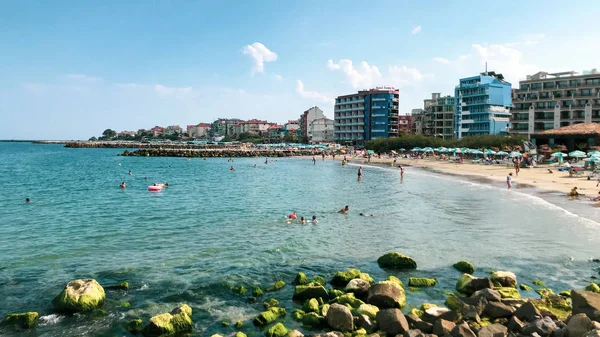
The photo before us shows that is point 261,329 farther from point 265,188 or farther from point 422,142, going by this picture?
point 422,142

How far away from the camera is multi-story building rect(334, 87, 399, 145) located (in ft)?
420

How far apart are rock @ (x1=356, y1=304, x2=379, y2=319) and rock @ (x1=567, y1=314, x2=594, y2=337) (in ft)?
15.4

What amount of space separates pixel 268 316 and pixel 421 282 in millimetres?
5874

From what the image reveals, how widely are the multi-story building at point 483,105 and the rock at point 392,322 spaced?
98994 millimetres

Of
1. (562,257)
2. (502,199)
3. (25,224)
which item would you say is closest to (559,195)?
(502,199)

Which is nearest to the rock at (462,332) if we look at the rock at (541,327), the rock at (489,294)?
the rock at (541,327)

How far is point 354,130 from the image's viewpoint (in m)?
137

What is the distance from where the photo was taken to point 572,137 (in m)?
63.2

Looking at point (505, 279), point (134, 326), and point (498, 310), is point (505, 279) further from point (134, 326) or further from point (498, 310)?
point (134, 326)

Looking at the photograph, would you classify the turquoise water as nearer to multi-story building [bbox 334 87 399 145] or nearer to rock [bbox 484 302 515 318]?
rock [bbox 484 302 515 318]

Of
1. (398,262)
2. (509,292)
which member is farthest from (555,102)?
(509,292)

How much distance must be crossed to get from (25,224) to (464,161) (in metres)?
69.0

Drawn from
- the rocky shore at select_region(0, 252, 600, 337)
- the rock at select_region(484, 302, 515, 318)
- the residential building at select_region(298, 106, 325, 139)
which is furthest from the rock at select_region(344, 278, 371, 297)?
the residential building at select_region(298, 106, 325, 139)

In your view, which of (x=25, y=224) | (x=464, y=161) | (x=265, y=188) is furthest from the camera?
(x=464, y=161)
